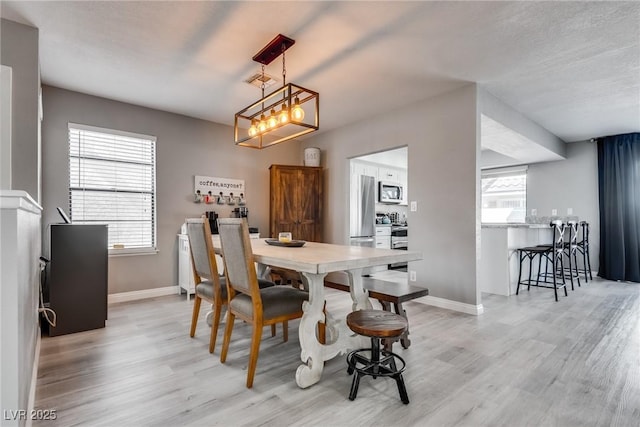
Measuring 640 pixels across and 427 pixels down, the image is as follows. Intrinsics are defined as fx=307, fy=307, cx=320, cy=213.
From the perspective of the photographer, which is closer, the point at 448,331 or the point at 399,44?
the point at 399,44

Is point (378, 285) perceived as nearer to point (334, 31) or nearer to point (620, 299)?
point (334, 31)

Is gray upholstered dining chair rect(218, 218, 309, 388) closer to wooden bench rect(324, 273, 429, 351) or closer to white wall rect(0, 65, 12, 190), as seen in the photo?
wooden bench rect(324, 273, 429, 351)

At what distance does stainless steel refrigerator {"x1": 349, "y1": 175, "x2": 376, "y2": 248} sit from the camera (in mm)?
5422

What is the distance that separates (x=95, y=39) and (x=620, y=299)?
6.40 meters

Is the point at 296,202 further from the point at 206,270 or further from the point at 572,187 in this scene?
the point at 572,187

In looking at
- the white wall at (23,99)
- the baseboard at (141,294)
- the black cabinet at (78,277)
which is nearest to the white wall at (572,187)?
the baseboard at (141,294)

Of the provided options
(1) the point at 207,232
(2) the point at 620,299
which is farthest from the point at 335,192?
(2) the point at 620,299

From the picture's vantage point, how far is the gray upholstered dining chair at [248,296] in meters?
1.89

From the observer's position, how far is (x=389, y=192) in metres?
6.58

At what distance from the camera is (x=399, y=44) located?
2.58m

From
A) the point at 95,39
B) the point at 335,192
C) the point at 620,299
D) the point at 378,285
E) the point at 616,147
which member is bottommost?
the point at 620,299

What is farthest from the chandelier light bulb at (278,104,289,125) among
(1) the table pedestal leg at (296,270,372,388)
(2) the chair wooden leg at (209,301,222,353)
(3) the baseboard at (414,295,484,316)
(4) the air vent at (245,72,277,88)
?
(3) the baseboard at (414,295,484,316)

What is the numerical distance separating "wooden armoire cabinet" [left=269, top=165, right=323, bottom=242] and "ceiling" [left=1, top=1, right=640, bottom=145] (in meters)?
1.38

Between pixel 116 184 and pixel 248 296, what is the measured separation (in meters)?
2.90
